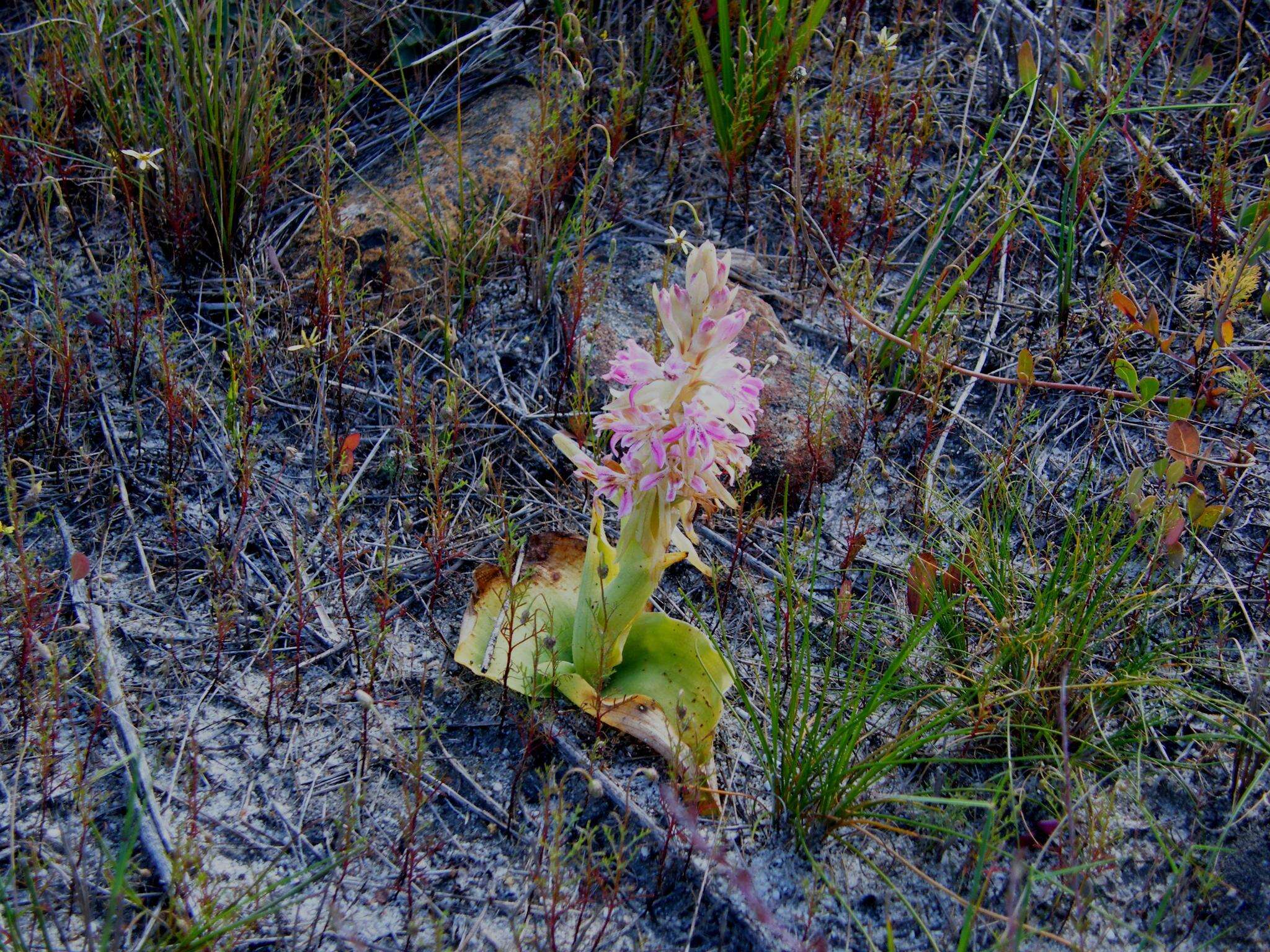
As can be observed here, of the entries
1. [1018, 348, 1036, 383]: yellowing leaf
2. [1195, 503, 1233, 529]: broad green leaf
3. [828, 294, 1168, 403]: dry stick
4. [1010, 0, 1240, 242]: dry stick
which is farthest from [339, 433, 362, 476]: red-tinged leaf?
[1010, 0, 1240, 242]: dry stick

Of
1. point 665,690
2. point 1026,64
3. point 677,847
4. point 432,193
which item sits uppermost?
point 1026,64

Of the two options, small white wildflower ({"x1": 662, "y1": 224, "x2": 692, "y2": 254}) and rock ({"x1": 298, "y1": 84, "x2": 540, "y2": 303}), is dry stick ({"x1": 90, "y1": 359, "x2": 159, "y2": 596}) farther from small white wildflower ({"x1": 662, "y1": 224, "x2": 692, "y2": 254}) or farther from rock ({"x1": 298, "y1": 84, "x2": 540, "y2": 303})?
small white wildflower ({"x1": 662, "y1": 224, "x2": 692, "y2": 254})

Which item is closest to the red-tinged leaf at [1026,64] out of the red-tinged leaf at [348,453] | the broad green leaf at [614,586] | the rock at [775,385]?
the rock at [775,385]

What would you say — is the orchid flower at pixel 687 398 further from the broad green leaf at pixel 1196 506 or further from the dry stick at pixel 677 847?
the broad green leaf at pixel 1196 506

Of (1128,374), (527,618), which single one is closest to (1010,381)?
(1128,374)

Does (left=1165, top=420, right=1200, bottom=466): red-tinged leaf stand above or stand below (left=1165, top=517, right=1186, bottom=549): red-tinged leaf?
above

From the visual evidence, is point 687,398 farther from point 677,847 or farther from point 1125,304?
point 1125,304
